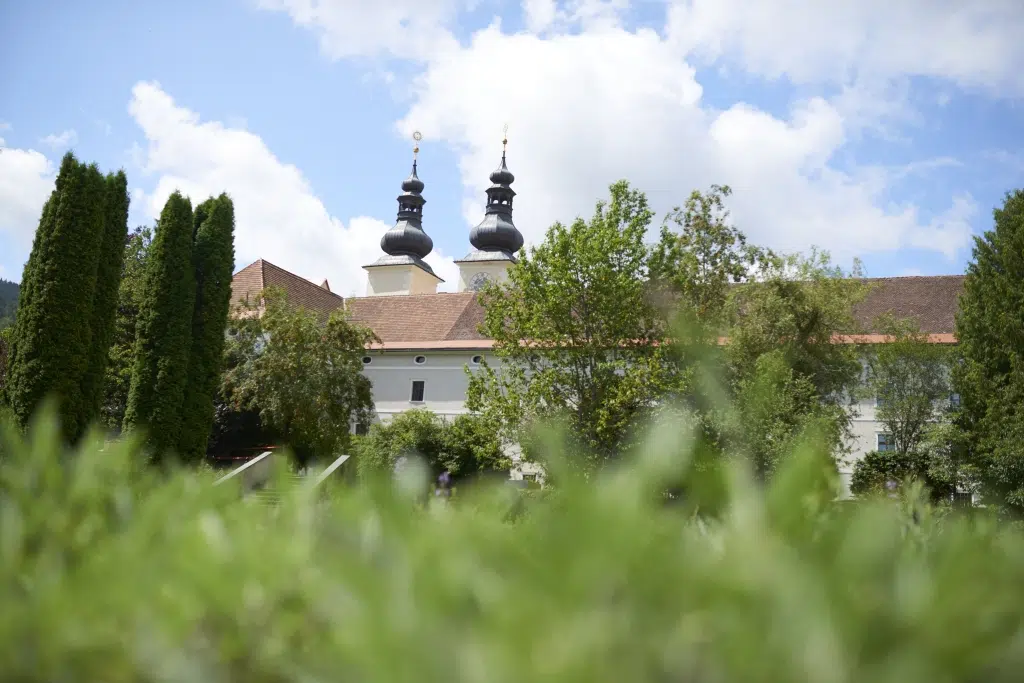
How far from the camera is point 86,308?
81.6 ft

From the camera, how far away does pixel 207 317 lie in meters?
30.8

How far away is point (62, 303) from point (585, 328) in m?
17.1

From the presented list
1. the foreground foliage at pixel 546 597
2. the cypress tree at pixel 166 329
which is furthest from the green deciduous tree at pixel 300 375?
the foreground foliage at pixel 546 597

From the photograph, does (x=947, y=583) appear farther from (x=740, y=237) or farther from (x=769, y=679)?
(x=740, y=237)

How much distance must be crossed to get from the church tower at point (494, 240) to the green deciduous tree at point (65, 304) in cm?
5216

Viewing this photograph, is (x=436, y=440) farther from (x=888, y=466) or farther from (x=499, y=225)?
(x=499, y=225)

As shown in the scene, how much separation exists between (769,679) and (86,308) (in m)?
27.7

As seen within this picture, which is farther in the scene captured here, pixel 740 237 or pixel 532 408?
pixel 740 237

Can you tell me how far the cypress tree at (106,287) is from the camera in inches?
977

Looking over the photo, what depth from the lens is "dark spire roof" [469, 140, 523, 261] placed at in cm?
8312

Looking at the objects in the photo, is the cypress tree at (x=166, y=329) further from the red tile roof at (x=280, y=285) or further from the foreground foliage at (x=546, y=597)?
the foreground foliage at (x=546, y=597)

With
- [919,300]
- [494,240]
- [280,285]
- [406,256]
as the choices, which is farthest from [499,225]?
[919,300]

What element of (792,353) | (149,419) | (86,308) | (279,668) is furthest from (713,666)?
(792,353)

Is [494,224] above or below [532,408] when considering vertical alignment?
above
